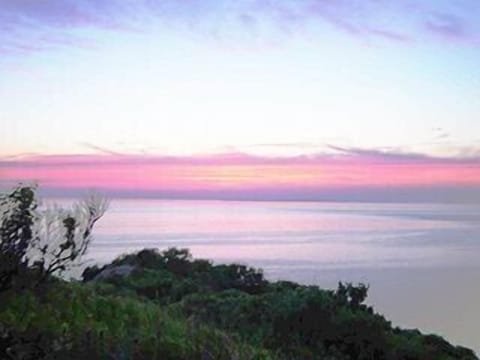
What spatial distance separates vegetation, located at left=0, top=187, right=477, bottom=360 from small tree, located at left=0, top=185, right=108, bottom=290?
0.04 feet

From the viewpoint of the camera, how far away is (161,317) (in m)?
10.6

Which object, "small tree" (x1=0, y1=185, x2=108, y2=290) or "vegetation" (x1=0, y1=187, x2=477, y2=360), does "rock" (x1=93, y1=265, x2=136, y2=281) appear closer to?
"vegetation" (x1=0, y1=187, x2=477, y2=360)

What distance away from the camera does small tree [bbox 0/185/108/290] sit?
9.27m

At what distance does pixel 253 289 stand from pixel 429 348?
15.6 feet

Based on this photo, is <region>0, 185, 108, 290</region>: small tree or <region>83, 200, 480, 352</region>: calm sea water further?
<region>83, 200, 480, 352</region>: calm sea water

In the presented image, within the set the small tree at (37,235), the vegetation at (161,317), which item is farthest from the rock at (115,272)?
the small tree at (37,235)

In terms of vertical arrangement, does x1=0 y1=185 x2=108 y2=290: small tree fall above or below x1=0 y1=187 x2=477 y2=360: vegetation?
above

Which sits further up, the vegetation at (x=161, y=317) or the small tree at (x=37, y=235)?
the small tree at (x=37, y=235)

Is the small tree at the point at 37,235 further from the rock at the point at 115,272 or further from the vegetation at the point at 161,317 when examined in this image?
the rock at the point at 115,272

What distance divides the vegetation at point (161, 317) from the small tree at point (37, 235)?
0.01m

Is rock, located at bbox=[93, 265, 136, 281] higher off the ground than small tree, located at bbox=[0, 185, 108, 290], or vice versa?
small tree, located at bbox=[0, 185, 108, 290]

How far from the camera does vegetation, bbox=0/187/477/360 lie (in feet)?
28.6

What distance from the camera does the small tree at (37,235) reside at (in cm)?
927

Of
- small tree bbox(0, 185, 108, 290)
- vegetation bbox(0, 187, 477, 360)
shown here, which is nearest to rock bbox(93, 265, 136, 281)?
vegetation bbox(0, 187, 477, 360)
